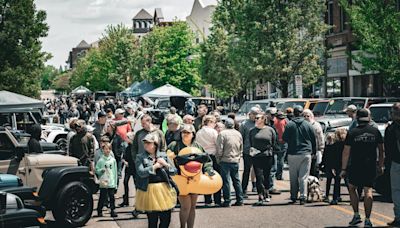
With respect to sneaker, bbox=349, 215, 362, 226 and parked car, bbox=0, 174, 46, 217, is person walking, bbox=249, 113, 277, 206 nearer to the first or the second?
sneaker, bbox=349, 215, 362, 226

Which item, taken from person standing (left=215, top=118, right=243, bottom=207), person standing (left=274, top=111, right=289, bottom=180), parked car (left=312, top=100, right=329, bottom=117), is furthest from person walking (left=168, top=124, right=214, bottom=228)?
parked car (left=312, top=100, right=329, bottom=117)

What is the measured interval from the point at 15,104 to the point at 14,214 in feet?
64.7

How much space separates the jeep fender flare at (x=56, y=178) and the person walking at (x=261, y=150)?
11.6ft

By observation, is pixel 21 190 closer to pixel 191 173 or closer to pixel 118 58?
pixel 191 173

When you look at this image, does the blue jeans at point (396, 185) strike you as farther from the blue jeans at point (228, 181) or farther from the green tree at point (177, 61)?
the green tree at point (177, 61)

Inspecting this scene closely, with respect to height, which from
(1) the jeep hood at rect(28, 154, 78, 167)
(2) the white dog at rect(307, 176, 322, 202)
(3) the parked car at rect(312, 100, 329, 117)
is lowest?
(2) the white dog at rect(307, 176, 322, 202)

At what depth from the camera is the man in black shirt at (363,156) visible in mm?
10891

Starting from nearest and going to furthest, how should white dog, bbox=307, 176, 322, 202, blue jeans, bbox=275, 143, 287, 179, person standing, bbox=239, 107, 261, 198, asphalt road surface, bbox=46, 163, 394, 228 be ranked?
1. asphalt road surface, bbox=46, 163, 394, 228
2. white dog, bbox=307, 176, 322, 202
3. person standing, bbox=239, 107, 261, 198
4. blue jeans, bbox=275, 143, 287, 179

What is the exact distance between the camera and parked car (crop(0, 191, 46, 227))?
7578 millimetres

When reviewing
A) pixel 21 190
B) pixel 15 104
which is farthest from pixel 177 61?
pixel 21 190

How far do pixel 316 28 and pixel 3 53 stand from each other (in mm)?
19107

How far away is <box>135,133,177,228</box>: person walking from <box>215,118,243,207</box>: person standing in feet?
15.4

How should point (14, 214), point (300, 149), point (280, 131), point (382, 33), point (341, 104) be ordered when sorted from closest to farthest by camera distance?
point (14, 214), point (300, 149), point (280, 131), point (341, 104), point (382, 33)

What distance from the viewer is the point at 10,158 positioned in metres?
11.6
